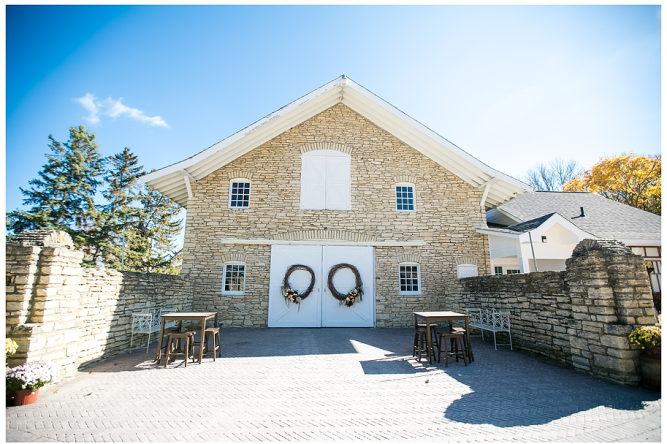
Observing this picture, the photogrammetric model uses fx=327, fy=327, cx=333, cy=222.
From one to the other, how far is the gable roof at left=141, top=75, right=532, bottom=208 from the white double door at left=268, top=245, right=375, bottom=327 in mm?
3908

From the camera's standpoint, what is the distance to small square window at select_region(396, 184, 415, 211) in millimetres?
12241

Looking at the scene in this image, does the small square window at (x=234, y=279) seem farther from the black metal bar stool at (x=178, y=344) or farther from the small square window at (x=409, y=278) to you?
the small square window at (x=409, y=278)

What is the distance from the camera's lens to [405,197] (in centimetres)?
1234

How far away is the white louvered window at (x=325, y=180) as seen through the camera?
39.1ft

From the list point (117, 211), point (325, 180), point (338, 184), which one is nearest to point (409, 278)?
point (338, 184)

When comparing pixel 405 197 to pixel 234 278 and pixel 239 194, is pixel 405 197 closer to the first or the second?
pixel 239 194

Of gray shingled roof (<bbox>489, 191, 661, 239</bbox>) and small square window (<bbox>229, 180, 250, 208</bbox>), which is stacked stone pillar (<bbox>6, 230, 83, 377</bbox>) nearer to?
small square window (<bbox>229, 180, 250, 208</bbox>)

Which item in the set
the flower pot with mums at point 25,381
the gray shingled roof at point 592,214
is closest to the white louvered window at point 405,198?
the gray shingled roof at point 592,214

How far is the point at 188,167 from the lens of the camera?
1130 centimetres

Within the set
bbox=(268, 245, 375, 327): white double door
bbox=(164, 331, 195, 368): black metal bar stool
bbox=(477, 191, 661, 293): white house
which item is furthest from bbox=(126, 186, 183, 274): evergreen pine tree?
bbox=(477, 191, 661, 293): white house

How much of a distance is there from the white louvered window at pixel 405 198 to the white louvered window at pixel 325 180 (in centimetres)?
187

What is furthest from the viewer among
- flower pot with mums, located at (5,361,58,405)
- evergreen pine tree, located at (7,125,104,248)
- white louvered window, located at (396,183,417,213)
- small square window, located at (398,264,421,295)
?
evergreen pine tree, located at (7,125,104,248)

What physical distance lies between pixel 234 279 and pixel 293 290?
6.94ft

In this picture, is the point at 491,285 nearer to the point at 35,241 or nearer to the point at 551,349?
the point at 551,349
